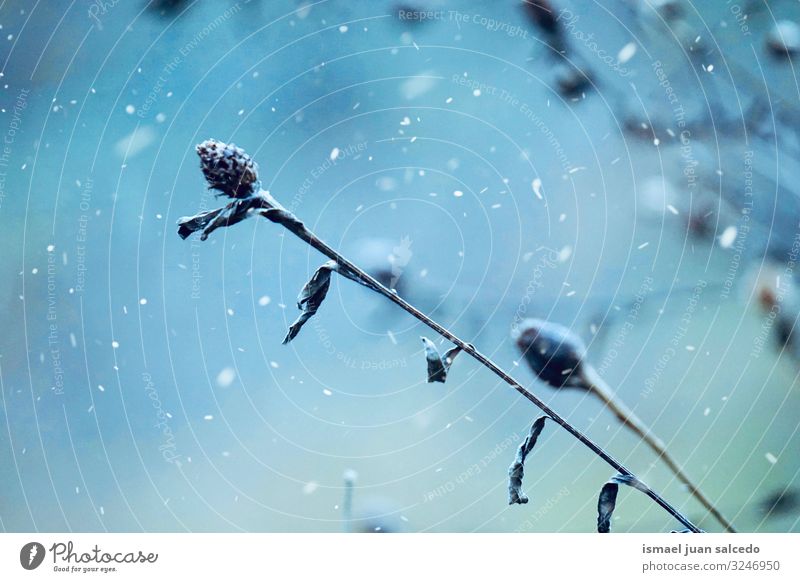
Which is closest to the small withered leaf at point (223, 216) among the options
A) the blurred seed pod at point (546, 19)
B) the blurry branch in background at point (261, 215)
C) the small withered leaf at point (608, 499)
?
the blurry branch in background at point (261, 215)

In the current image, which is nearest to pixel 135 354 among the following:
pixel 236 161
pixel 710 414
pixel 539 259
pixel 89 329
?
pixel 89 329

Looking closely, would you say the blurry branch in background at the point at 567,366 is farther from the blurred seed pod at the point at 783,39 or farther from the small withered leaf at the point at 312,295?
the blurred seed pod at the point at 783,39

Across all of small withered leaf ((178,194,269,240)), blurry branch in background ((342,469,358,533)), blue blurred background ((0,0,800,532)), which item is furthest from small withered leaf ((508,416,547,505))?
small withered leaf ((178,194,269,240))

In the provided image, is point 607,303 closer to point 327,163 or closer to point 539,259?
point 539,259
